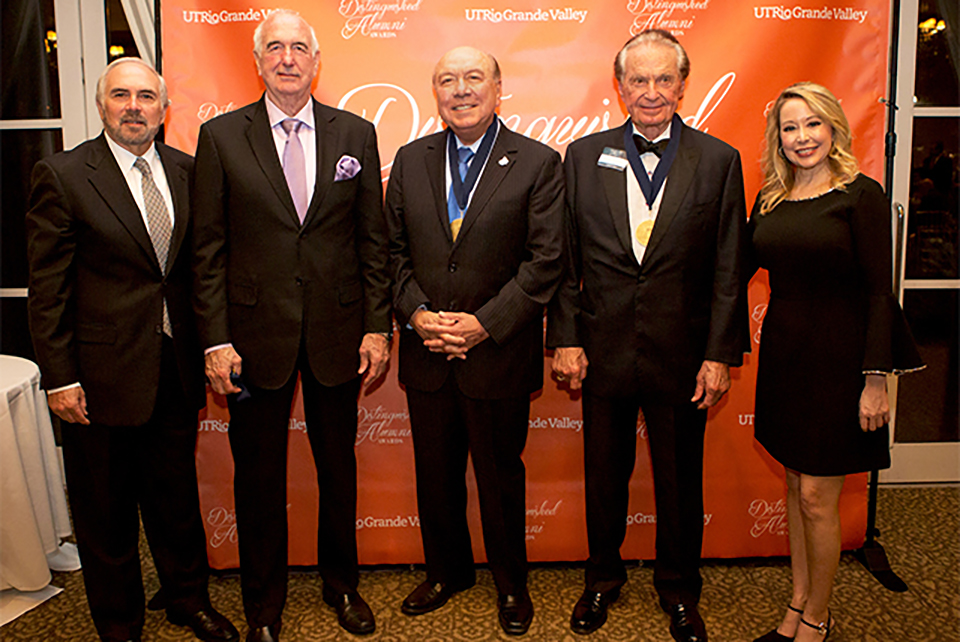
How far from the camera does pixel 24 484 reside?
247 cm

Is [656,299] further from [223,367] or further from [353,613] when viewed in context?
[353,613]

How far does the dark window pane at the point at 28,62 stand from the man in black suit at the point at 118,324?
1612 mm

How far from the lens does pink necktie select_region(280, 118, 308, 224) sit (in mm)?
2111

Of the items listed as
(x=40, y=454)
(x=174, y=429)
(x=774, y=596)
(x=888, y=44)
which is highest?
(x=888, y=44)

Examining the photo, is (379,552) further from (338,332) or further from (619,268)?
(619,268)

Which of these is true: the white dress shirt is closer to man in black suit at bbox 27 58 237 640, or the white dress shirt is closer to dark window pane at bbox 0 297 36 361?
man in black suit at bbox 27 58 237 640

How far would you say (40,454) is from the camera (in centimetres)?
262

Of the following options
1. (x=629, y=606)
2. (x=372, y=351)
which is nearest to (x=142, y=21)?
(x=372, y=351)

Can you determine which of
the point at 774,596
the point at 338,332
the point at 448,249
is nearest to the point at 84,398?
the point at 338,332

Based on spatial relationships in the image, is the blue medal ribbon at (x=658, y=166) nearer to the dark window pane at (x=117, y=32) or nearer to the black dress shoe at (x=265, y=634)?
the black dress shoe at (x=265, y=634)

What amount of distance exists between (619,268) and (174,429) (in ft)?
5.31

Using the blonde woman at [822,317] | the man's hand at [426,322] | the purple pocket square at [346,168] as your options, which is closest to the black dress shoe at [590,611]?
the blonde woman at [822,317]

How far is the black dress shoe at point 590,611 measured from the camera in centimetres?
233

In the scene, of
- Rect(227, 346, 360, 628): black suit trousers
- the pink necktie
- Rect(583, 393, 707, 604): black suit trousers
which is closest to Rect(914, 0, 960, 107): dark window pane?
Rect(583, 393, 707, 604): black suit trousers
